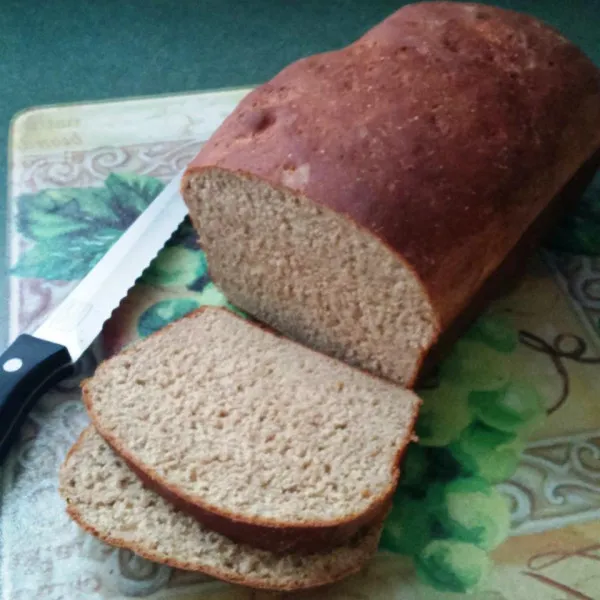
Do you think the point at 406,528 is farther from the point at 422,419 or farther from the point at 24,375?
the point at 24,375

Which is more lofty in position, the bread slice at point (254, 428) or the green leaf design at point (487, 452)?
the bread slice at point (254, 428)

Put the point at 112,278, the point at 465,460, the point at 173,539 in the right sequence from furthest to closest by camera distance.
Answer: the point at 112,278
the point at 465,460
the point at 173,539

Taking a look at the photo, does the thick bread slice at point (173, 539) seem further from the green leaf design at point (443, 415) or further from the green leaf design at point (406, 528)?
the green leaf design at point (443, 415)

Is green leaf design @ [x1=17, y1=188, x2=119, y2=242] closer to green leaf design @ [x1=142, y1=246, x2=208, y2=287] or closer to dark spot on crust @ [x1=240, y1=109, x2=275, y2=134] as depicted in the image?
green leaf design @ [x1=142, y1=246, x2=208, y2=287]

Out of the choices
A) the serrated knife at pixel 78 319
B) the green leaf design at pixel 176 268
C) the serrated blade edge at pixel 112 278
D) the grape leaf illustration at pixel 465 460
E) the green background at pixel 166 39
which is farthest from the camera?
the green background at pixel 166 39

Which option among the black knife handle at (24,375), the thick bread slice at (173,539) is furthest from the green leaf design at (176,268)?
the thick bread slice at (173,539)

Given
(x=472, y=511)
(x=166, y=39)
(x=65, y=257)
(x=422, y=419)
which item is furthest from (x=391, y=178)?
(x=166, y=39)

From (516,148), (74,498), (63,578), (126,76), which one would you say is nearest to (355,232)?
(516,148)

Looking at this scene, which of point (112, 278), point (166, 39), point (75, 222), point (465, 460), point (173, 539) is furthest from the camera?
point (166, 39)
